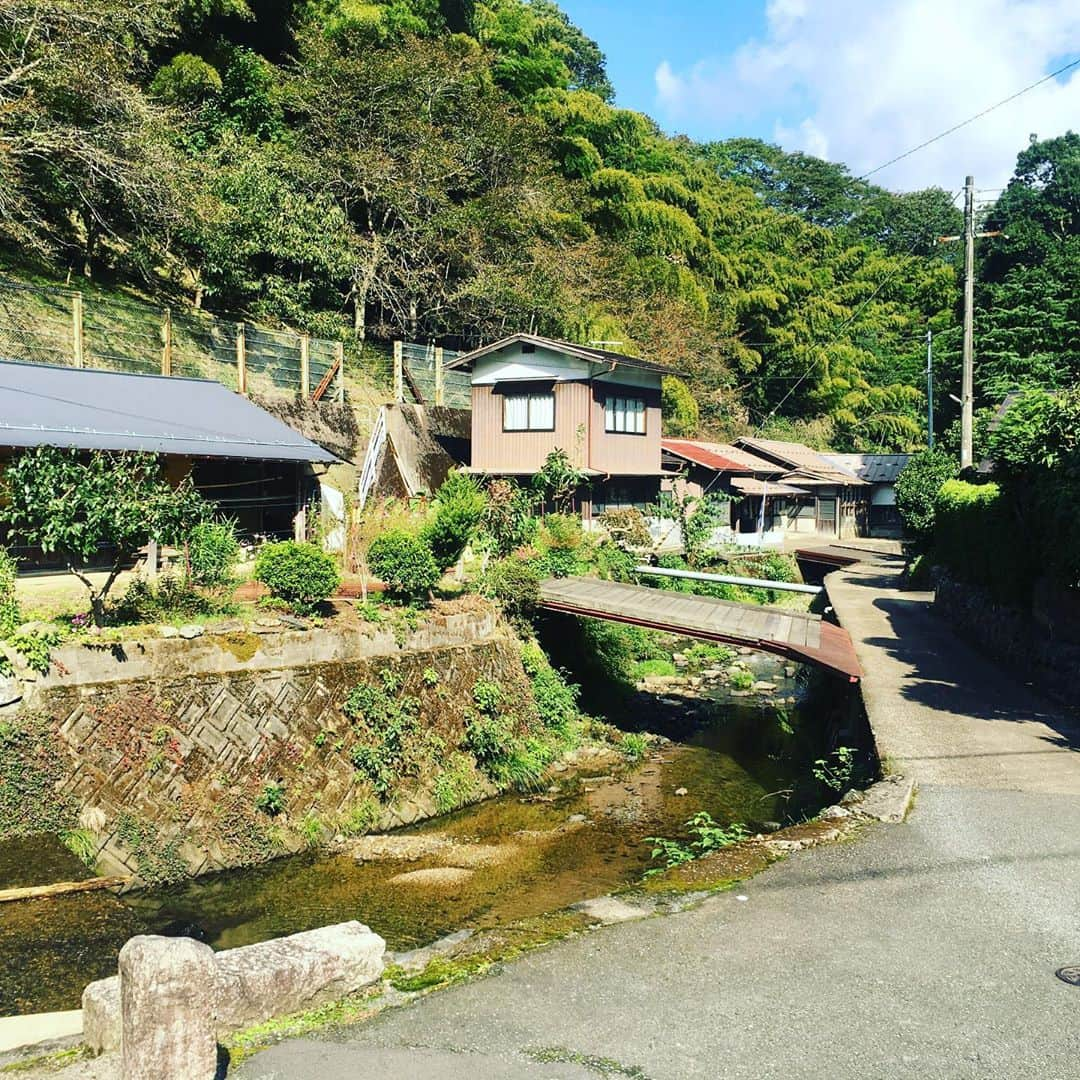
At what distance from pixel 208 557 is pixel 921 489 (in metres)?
20.2

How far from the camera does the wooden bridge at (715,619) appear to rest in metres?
13.9

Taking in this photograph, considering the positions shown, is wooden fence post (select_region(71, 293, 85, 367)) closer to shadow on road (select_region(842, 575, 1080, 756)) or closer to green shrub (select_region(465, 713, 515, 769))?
green shrub (select_region(465, 713, 515, 769))

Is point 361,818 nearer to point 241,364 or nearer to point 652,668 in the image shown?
point 652,668

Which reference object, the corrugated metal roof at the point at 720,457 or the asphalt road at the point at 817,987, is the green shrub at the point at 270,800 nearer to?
the asphalt road at the point at 817,987

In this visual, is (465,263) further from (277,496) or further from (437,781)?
(437,781)

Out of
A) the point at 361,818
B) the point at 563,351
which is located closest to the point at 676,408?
the point at 563,351

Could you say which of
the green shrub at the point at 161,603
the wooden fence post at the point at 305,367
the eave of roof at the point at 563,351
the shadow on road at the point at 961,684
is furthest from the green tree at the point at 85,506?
the eave of roof at the point at 563,351

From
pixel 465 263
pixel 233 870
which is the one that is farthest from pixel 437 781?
pixel 465 263

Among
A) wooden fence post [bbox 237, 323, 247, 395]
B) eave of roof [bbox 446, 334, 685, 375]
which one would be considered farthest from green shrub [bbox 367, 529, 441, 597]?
eave of roof [bbox 446, 334, 685, 375]

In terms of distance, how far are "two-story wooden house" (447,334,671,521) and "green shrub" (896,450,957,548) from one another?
852 centimetres

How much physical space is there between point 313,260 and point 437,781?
2314 centimetres

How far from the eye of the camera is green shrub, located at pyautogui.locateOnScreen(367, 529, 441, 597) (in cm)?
1584

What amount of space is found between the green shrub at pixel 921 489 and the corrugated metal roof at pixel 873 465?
61.3 ft

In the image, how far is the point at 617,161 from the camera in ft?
169
